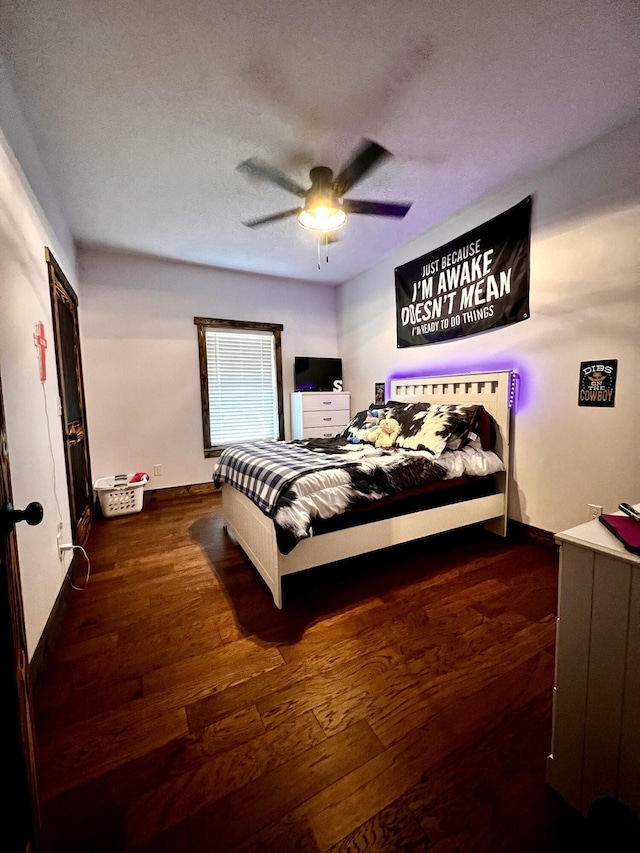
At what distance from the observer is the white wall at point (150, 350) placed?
11.3 ft

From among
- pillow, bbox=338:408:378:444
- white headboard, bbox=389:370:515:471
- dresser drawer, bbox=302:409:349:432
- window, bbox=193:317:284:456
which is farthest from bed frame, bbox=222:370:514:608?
window, bbox=193:317:284:456

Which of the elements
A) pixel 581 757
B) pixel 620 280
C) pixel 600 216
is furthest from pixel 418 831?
pixel 600 216

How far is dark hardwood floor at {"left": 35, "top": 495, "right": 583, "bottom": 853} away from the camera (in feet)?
2.96

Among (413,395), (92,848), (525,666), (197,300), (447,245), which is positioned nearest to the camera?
(92,848)

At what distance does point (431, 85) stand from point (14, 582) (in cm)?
257

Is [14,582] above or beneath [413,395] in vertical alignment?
beneath

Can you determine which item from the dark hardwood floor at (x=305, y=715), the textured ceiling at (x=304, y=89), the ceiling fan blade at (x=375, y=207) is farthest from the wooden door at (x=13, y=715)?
the ceiling fan blade at (x=375, y=207)

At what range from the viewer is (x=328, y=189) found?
2.11m

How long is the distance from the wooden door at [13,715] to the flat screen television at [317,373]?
3.80 meters

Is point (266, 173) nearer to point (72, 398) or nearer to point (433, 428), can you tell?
point (433, 428)

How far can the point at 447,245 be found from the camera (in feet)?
9.78

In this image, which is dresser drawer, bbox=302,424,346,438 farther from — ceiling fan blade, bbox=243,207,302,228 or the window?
ceiling fan blade, bbox=243,207,302,228

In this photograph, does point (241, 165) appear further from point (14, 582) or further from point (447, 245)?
point (14, 582)

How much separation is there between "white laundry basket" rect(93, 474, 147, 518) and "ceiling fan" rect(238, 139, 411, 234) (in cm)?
287
